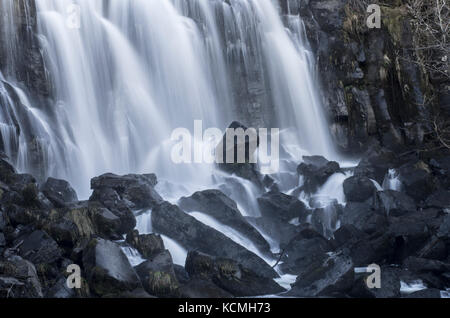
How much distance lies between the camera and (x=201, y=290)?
9.77 m

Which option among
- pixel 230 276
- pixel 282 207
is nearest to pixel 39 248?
pixel 230 276

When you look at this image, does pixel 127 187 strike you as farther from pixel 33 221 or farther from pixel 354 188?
pixel 354 188

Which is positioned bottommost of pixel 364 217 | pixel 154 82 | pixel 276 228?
pixel 276 228

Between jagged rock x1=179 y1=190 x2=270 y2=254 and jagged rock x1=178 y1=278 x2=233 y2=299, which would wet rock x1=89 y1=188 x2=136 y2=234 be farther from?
jagged rock x1=178 y1=278 x2=233 y2=299

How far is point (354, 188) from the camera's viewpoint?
15.2 meters

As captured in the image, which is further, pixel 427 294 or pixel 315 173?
pixel 315 173

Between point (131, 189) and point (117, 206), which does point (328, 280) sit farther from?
point (131, 189)

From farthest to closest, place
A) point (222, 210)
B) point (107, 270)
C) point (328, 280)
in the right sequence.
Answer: point (222, 210) → point (328, 280) → point (107, 270)

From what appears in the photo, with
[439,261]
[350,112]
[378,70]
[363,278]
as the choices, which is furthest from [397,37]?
[363,278]

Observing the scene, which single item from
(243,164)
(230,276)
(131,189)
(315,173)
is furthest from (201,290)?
(315,173)

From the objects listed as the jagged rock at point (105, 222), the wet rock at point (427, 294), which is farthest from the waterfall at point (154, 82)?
the wet rock at point (427, 294)

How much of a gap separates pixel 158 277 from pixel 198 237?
2.58m

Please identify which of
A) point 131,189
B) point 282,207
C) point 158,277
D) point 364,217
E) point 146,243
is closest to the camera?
point 158,277

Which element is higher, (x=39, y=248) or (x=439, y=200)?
(x=39, y=248)
